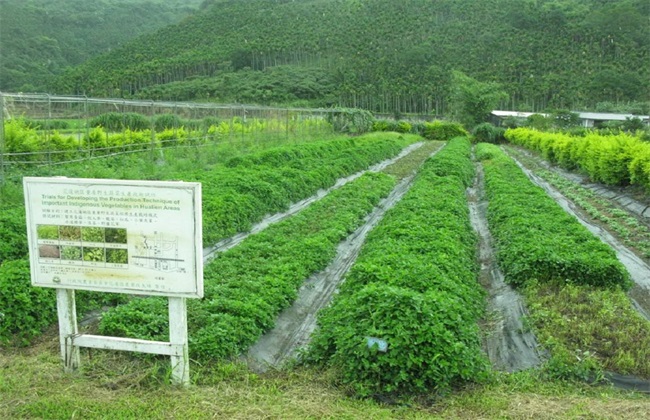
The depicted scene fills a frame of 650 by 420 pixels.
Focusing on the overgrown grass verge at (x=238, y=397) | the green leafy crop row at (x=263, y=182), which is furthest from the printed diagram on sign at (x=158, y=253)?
the green leafy crop row at (x=263, y=182)

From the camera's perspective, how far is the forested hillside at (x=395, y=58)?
8494cm

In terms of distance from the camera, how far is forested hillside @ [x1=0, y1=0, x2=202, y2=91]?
75.4 metres

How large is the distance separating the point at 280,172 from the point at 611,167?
11.0 metres

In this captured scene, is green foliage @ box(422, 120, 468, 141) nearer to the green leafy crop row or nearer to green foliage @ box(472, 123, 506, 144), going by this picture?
green foliage @ box(472, 123, 506, 144)

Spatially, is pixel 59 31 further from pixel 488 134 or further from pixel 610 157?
pixel 610 157

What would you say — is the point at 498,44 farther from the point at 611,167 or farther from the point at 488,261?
the point at 488,261

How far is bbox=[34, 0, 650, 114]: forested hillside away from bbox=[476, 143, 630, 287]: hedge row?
73714 millimetres

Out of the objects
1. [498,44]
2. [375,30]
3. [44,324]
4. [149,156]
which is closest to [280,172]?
[149,156]

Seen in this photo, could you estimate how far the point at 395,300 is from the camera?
5.50m

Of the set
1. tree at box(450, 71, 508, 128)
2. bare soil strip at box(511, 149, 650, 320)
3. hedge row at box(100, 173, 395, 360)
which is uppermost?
tree at box(450, 71, 508, 128)

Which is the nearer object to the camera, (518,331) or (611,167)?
(518,331)

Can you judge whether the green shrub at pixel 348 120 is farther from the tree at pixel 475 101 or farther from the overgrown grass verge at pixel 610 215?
the overgrown grass verge at pixel 610 215

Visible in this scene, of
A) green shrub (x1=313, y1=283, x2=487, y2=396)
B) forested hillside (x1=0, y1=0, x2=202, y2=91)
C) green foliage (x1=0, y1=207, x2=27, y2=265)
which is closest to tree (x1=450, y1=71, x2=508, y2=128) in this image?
forested hillside (x1=0, y1=0, x2=202, y2=91)

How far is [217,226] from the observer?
428 inches
